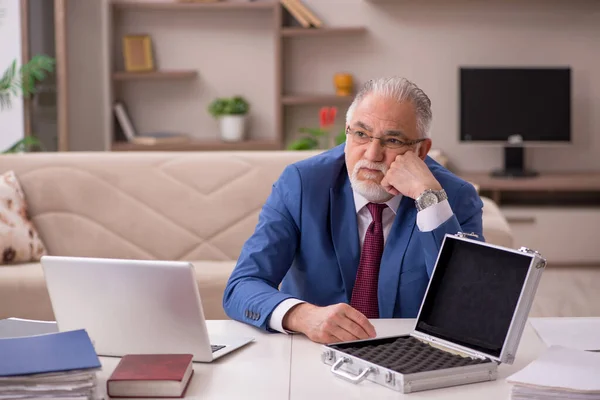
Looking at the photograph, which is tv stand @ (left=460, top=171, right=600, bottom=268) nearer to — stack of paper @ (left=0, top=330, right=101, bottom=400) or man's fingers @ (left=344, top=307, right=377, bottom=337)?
man's fingers @ (left=344, top=307, right=377, bottom=337)

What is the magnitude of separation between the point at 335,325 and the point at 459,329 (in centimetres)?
23

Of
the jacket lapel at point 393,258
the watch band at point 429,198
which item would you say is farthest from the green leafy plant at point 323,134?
the watch band at point 429,198

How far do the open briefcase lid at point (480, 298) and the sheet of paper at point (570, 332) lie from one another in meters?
0.19

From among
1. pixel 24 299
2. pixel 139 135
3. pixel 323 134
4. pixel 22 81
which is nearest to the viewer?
pixel 24 299

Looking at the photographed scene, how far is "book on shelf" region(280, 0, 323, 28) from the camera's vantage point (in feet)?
17.8

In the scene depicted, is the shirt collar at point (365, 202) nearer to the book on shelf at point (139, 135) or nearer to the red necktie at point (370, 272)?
the red necktie at point (370, 272)

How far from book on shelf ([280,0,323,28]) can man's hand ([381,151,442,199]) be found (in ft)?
12.0

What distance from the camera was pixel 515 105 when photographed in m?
5.46

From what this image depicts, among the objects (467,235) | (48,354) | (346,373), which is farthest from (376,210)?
(48,354)

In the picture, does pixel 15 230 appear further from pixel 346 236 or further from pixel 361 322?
pixel 361 322

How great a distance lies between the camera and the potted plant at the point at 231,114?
18.0 ft

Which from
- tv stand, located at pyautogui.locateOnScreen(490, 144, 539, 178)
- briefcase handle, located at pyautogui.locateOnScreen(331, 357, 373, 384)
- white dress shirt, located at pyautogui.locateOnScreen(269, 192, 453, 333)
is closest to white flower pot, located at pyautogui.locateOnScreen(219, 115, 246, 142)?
tv stand, located at pyautogui.locateOnScreen(490, 144, 539, 178)

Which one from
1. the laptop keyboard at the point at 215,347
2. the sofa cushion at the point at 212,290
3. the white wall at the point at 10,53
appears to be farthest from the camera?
the white wall at the point at 10,53

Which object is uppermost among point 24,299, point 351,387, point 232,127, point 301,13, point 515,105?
point 301,13
